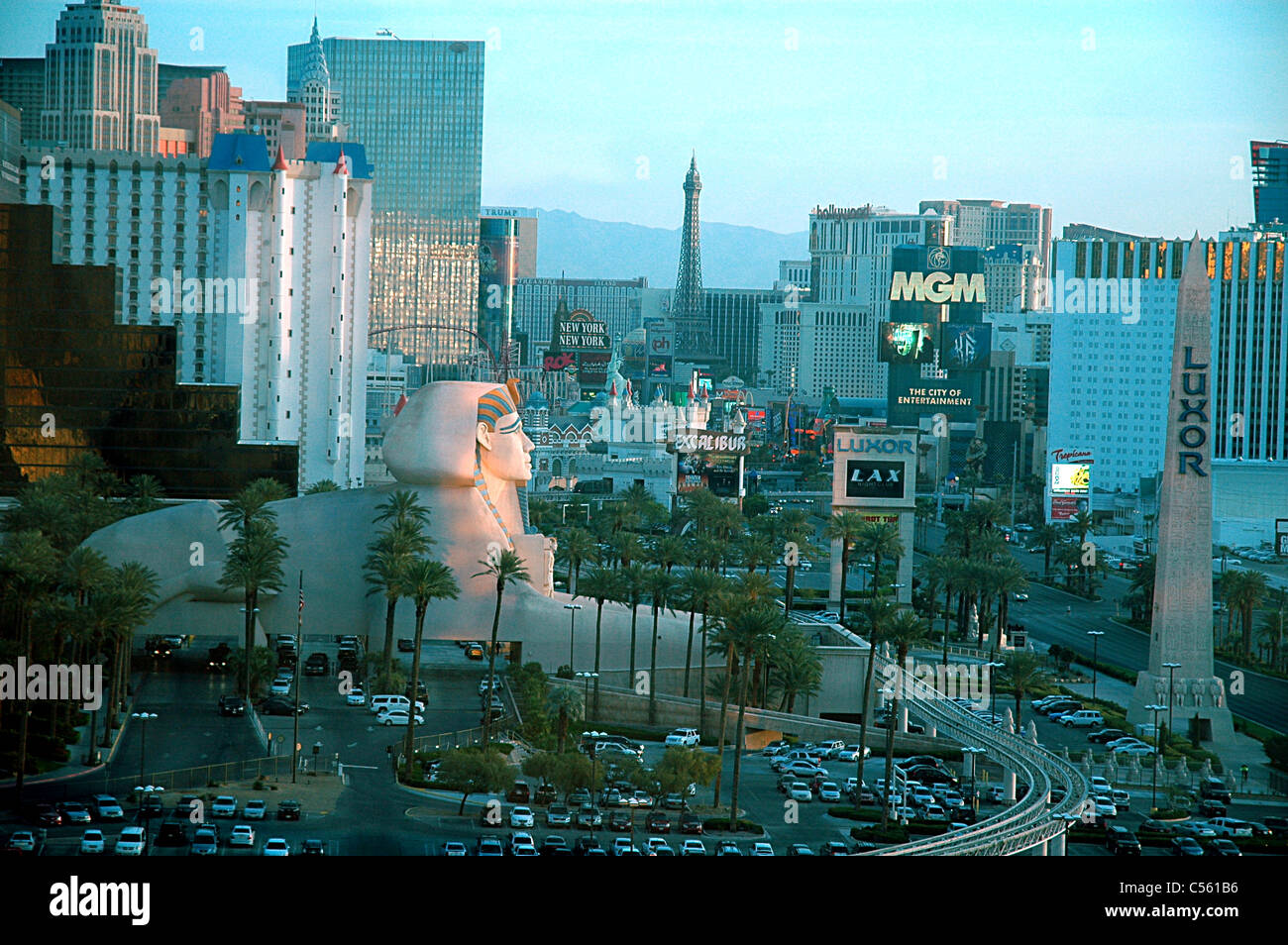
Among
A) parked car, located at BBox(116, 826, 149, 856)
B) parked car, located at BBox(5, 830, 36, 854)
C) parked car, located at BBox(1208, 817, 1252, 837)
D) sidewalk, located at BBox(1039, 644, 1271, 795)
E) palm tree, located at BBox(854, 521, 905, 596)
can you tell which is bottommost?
sidewalk, located at BBox(1039, 644, 1271, 795)

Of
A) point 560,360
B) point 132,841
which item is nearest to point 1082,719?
point 132,841

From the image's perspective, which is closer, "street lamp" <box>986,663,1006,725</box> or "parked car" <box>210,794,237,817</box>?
"parked car" <box>210,794,237,817</box>

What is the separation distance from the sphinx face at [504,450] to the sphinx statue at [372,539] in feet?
0.18

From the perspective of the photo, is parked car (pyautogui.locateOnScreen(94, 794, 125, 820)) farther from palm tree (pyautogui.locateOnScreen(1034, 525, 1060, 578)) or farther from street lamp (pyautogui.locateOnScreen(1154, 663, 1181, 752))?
palm tree (pyautogui.locateOnScreen(1034, 525, 1060, 578))

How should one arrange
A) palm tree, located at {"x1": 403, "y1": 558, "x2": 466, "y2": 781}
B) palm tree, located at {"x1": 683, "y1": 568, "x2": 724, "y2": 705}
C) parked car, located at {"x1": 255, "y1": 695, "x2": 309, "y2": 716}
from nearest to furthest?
parked car, located at {"x1": 255, "y1": 695, "x2": 309, "y2": 716} → palm tree, located at {"x1": 403, "y1": 558, "x2": 466, "y2": 781} → palm tree, located at {"x1": 683, "y1": 568, "x2": 724, "y2": 705}

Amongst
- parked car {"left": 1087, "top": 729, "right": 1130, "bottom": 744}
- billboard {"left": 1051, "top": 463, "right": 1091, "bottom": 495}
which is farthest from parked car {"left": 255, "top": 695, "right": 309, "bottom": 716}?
billboard {"left": 1051, "top": 463, "right": 1091, "bottom": 495}

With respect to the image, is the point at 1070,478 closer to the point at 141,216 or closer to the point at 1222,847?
the point at 141,216

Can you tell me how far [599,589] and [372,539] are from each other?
5541 mm

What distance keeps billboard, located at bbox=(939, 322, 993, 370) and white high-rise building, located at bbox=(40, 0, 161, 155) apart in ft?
277

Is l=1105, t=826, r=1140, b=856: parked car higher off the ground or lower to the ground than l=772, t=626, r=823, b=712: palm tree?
lower

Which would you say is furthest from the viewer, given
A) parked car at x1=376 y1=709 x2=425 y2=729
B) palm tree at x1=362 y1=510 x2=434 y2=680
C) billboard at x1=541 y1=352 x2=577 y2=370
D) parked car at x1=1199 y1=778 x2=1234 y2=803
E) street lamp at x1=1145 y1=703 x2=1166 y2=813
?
billboard at x1=541 y1=352 x2=577 y2=370

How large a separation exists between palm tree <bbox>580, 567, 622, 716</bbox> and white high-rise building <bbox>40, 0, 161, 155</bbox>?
58.7m

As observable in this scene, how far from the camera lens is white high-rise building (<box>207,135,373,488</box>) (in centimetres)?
7475

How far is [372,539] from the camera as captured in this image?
135 feet
